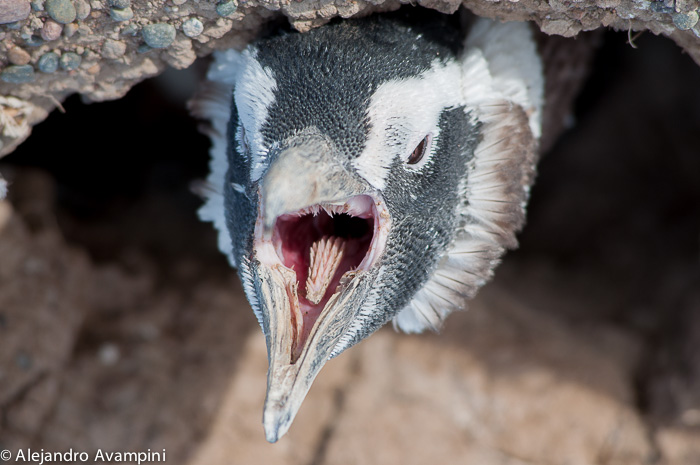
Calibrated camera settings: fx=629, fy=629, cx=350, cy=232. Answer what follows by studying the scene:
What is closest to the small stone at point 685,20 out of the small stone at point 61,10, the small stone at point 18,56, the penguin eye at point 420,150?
the penguin eye at point 420,150

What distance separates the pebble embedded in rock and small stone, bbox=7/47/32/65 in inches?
9.0

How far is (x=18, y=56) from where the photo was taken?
1326mm

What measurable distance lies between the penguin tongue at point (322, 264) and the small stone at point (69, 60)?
65 cm

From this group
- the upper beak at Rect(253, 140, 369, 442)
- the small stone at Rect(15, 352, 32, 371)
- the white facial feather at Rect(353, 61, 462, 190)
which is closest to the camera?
the upper beak at Rect(253, 140, 369, 442)

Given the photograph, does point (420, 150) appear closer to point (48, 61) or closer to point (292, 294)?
point (292, 294)

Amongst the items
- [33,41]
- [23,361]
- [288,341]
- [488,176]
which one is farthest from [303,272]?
[23,361]

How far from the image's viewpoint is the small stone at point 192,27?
1.31 metres

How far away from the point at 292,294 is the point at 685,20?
0.92m

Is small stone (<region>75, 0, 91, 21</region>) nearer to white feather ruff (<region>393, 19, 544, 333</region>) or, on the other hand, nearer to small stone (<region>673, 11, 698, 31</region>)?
white feather ruff (<region>393, 19, 544, 333</region>)

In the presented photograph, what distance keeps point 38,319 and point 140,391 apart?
1.24 feet

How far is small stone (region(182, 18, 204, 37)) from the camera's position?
1314 mm

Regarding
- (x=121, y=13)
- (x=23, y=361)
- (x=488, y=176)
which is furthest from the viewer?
(x=23, y=361)

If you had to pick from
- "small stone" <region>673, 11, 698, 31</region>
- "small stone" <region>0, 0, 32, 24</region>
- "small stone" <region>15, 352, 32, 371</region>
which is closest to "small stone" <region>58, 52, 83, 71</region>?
"small stone" <region>0, 0, 32, 24</region>

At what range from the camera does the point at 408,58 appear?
1.29 m
